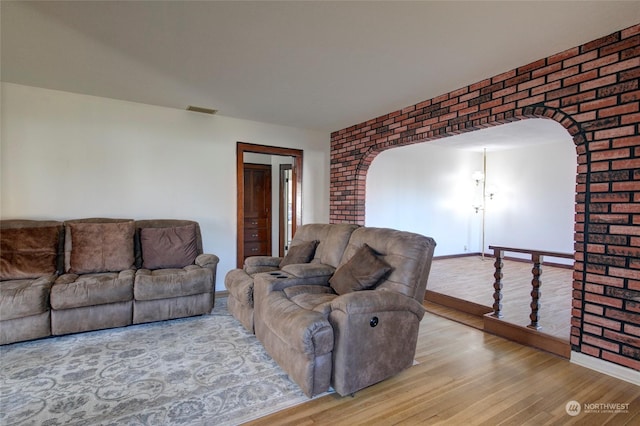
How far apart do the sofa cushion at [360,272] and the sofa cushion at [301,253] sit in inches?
24.6

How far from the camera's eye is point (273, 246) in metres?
6.34

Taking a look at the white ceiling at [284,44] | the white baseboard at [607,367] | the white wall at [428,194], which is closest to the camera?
the white ceiling at [284,44]

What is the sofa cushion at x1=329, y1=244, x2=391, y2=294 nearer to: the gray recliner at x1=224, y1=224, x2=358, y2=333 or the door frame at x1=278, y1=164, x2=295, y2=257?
the gray recliner at x1=224, y1=224, x2=358, y2=333

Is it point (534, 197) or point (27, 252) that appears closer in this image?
point (27, 252)

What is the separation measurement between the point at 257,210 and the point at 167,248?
2.90m

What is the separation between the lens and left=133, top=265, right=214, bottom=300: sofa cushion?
2998 mm

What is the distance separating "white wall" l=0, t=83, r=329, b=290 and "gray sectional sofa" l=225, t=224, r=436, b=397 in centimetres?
166

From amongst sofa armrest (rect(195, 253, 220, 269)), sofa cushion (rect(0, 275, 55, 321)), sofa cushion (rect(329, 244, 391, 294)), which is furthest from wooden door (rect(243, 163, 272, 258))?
sofa cushion (rect(329, 244, 391, 294))

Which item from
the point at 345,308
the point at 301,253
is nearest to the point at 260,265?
the point at 301,253

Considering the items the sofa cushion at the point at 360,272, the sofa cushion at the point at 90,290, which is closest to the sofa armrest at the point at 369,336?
the sofa cushion at the point at 360,272

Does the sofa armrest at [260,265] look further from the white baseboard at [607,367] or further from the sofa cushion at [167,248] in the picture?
the white baseboard at [607,367]

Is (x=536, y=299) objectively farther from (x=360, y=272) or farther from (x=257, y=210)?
(x=257, y=210)

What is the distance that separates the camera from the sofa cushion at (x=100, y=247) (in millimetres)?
3166

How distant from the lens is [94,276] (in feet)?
9.77
